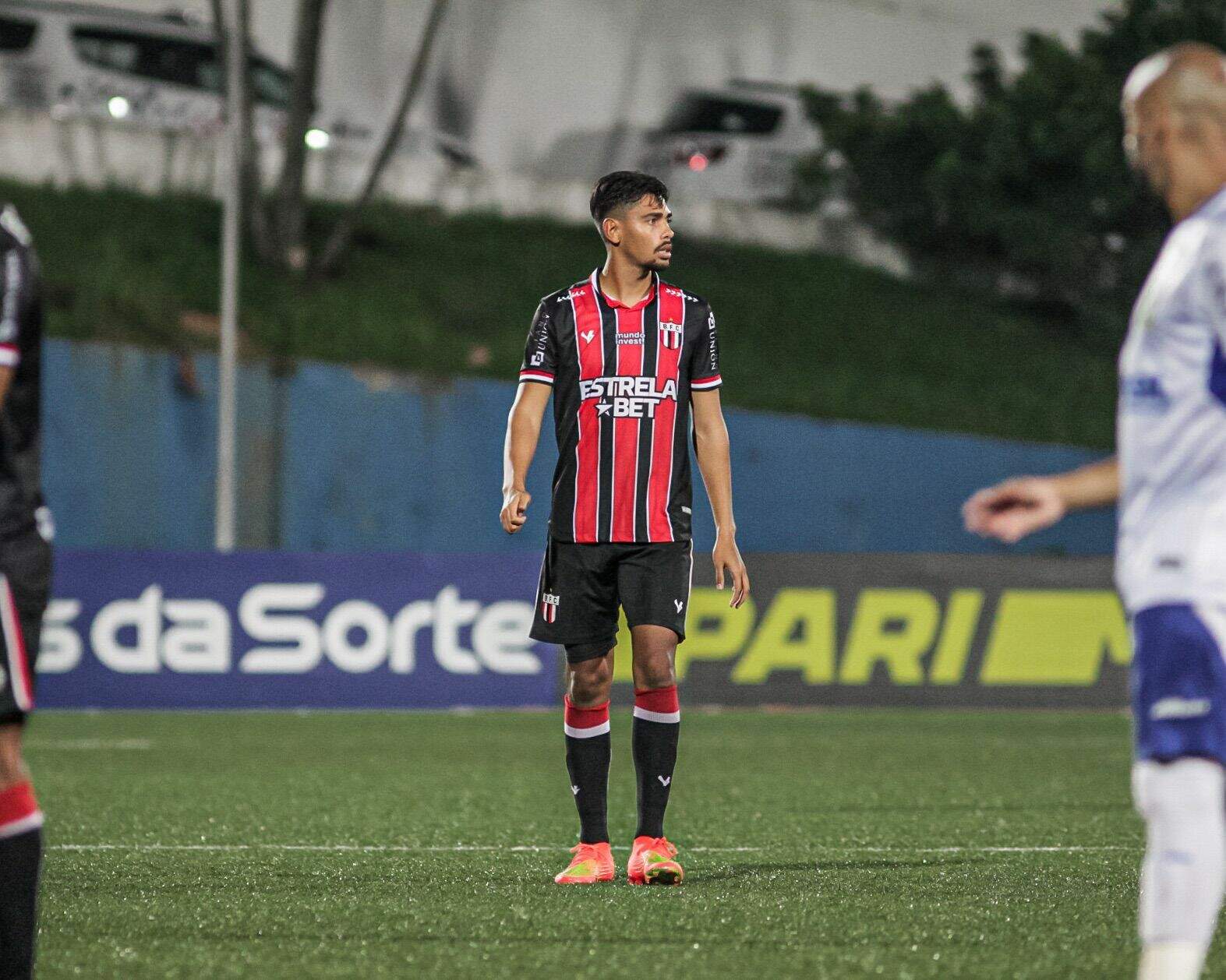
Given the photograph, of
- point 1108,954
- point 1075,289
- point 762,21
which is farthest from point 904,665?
point 762,21

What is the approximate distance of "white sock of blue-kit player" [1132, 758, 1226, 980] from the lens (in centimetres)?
323

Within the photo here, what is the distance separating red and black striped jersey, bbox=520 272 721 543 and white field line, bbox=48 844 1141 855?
1.30 m

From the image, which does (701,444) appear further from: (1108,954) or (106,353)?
(106,353)

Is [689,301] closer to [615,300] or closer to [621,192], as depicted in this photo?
[615,300]

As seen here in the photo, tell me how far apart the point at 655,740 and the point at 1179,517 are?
8.92 ft

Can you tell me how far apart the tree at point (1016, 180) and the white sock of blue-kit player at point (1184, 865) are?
29176 mm

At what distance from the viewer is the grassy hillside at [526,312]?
25172 millimetres

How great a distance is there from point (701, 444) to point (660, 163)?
26849 millimetres

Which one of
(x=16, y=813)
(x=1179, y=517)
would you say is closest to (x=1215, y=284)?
(x=1179, y=517)

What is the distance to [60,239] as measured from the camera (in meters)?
26.0

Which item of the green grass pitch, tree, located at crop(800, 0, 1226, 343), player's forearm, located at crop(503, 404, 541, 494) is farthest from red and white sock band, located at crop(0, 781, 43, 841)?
tree, located at crop(800, 0, 1226, 343)

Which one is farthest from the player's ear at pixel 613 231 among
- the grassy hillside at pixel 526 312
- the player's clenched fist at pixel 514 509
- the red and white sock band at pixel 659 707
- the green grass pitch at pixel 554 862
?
the grassy hillside at pixel 526 312

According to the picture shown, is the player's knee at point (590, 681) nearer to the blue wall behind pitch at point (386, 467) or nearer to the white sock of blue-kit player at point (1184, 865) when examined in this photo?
the white sock of blue-kit player at point (1184, 865)

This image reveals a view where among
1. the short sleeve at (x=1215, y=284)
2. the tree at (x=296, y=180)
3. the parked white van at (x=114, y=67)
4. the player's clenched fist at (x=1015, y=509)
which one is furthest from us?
the parked white van at (x=114, y=67)
